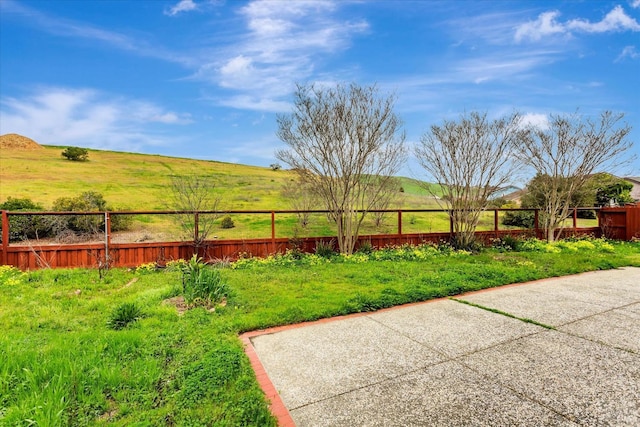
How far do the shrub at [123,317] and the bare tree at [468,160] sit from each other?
732cm

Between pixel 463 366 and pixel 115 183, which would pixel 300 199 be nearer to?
pixel 463 366

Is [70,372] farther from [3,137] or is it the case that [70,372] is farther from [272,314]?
[3,137]

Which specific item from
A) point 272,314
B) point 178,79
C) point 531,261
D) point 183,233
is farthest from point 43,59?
point 531,261

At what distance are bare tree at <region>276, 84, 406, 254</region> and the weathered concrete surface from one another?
3.74m

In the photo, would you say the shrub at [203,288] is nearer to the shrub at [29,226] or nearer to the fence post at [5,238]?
the fence post at [5,238]

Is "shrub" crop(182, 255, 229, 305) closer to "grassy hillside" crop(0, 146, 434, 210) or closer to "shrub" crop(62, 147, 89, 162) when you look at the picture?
"grassy hillside" crop(0, 146, 434, 210)

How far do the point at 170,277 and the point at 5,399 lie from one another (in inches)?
141

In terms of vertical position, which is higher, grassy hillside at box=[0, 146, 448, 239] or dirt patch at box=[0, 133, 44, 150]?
dirt patch at box=[0, 133, 44, 150]

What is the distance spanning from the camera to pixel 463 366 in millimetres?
2525

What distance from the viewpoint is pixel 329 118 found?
7.20m

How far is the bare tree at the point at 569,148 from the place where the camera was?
31.3 feet

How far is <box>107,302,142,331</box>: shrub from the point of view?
10.9 feet

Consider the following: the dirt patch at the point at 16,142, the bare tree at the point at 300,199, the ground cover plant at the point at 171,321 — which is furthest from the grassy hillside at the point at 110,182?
the ground cover plant at the point at 171,321

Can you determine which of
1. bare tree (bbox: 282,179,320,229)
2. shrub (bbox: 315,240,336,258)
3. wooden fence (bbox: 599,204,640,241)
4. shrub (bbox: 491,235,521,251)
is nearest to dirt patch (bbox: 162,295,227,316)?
shrub (bbox: 315,240,336,258)
